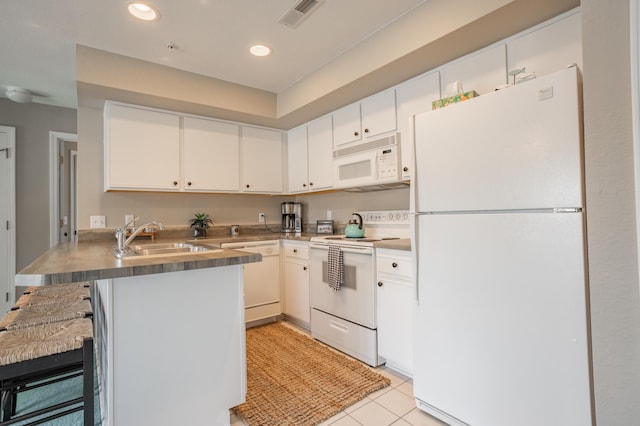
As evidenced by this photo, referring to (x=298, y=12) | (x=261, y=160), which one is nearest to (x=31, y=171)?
(x=261, y=160)

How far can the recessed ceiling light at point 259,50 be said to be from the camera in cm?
235

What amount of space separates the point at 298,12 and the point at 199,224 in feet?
7.23

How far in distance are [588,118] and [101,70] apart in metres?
2.94

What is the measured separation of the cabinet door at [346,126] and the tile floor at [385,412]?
6.42 feet

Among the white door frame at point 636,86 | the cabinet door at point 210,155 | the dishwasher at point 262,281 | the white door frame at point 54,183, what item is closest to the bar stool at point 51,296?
the dishwasher at point 262,281

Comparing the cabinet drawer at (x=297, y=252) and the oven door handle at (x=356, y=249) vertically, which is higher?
the oven door handle at (x=356, y=249)

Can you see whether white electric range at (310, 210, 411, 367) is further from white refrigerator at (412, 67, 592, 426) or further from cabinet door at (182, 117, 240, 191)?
cabinet door at (182, 117, 240, 191)

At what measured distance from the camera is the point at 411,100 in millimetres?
2330

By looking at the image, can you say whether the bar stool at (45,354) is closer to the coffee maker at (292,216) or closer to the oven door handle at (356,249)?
the oven door handle at (356,249)

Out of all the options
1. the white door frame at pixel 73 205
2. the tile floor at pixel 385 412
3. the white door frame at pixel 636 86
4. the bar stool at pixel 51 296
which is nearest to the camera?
the white door frame at pixel 636 86

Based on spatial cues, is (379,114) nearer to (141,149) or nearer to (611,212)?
(611,212)

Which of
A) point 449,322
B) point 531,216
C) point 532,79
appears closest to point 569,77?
point 532,79

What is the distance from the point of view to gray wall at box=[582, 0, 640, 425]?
101cm

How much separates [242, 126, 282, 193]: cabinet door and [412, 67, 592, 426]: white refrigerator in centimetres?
209
